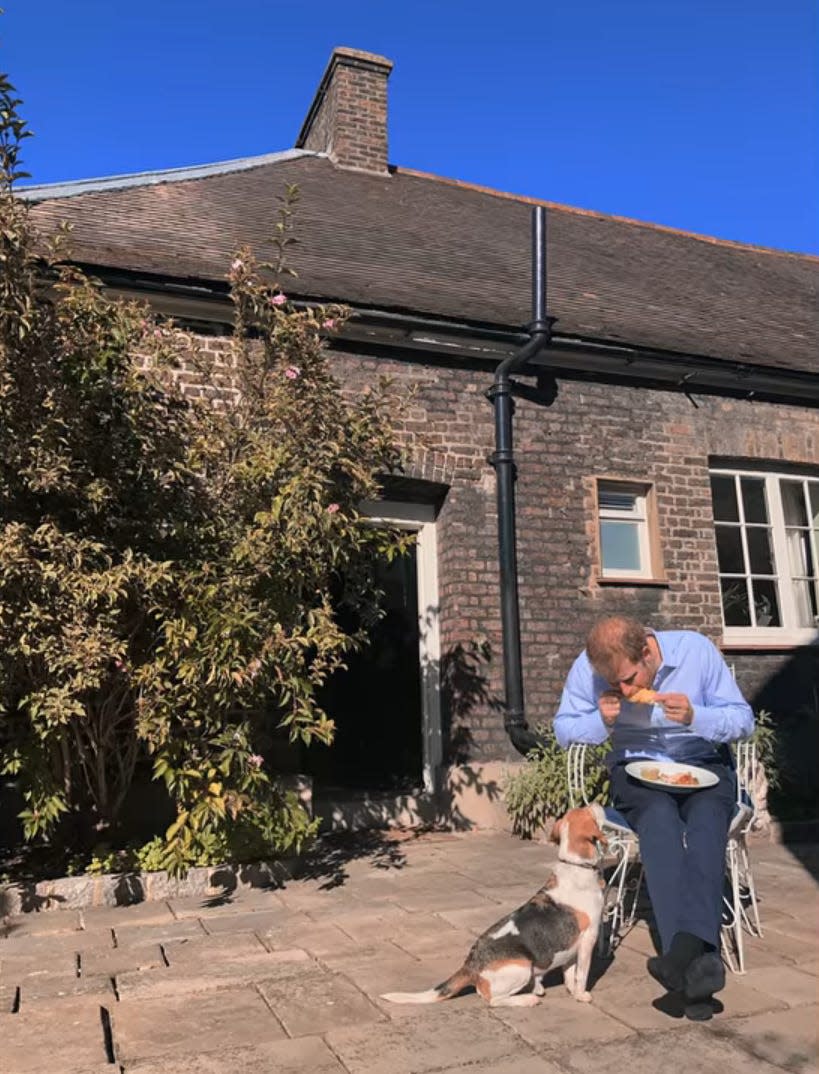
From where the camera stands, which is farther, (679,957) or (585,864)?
(585,864)

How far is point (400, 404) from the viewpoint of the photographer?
5707 millimetres

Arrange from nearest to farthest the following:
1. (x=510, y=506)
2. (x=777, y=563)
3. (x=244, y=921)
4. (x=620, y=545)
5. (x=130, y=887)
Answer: (x=244, y=921) → (x=130, y=887) → (x=510, y=506) → (x=620, y=545) → (x=777, y=563)

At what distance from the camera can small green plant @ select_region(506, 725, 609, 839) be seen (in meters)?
6.23

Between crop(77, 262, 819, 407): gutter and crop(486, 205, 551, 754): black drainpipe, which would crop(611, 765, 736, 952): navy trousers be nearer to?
crop(486, 205, 551, 754): black drainpipe

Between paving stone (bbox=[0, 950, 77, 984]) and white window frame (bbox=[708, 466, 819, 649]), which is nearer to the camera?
paving stone (bbox=[0, 950, 77, 984])

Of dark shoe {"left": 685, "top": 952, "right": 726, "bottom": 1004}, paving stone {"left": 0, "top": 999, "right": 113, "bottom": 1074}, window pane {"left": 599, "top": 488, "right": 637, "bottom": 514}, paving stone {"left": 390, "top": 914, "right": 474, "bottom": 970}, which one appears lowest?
paving stone {"left": 0, "top": 999, "right": 113, "bottom": 1074}

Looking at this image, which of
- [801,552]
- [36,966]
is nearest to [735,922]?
[36,966]

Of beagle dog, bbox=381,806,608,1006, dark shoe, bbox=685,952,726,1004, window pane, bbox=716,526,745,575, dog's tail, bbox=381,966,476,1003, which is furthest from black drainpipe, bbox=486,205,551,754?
dark shoe, bbox=685,952,726,1004

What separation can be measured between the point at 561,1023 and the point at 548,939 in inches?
10.0

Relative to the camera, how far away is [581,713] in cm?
352

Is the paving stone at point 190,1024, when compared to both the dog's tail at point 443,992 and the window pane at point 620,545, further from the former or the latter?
the window pane at point 620,545

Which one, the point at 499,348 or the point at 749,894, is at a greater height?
the point at 499,348

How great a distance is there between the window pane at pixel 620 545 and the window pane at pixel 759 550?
1.33 metres

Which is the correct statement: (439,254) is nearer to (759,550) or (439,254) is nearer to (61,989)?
(759,550)
